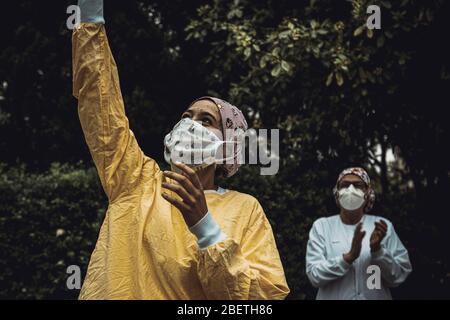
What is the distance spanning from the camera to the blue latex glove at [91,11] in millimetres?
3361

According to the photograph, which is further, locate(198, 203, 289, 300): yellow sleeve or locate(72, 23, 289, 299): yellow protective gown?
locate(72, 23, 289, 299): yellow protective gown

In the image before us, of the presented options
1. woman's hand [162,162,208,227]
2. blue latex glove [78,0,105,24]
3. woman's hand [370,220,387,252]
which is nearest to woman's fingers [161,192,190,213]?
woman's hand [162,162,208,227]

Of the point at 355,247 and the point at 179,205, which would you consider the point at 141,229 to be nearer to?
the point at 179,205

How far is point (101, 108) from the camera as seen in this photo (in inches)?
132

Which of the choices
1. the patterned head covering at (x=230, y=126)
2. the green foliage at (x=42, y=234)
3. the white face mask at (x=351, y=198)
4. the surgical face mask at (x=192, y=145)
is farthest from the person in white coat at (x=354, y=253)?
the surgical face mask at (x=192, y=145)

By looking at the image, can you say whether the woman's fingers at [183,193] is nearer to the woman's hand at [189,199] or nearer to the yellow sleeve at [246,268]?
the woman's hand at [189,199]

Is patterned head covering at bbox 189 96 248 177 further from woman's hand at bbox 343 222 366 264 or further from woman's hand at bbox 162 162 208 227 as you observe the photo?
woman's hand at bbox 343 222 366 264

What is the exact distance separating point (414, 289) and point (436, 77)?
2.15m

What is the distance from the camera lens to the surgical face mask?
11.3ft

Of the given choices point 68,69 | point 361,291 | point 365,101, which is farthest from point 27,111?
point 361,291

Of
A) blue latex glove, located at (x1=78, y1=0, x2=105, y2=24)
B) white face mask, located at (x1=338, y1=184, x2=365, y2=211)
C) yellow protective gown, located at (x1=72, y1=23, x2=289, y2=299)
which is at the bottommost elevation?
white face mask, located at (x1=338, y1=184, x2=365, y2=211)

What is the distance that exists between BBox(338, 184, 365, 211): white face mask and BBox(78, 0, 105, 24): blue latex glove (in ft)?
13.3

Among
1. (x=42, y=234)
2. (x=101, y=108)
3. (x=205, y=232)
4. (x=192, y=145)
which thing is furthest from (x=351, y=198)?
(x=205, y=232)

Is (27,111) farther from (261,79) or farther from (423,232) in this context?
(423,232)
